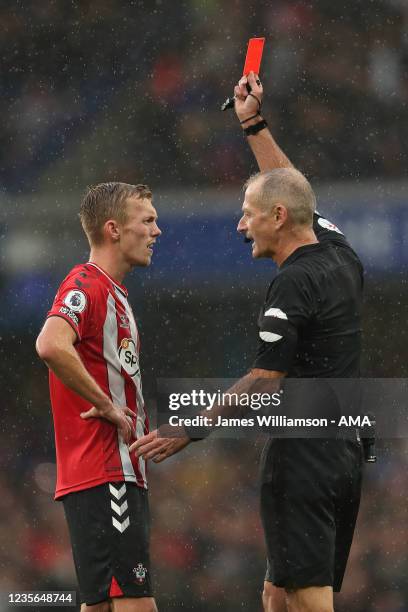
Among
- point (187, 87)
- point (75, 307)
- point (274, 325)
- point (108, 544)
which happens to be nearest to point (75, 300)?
point (75, 307)

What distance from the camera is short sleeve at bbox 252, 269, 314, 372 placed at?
2854 millimetres

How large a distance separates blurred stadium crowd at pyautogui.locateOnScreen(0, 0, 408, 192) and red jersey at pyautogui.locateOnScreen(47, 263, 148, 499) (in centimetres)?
310

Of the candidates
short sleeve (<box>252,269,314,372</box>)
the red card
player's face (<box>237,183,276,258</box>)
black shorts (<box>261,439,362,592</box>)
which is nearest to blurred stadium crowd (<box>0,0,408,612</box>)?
the red card

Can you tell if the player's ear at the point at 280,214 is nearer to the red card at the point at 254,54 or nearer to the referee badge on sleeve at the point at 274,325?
the referee badge on sleeve at the point at 274,325

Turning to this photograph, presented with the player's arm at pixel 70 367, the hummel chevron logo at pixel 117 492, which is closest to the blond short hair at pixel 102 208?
the player's arm at pixel 70 367

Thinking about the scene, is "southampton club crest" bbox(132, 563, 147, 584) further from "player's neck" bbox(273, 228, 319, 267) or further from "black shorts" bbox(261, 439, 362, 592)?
"player's neck" bbox(273, 228, 319, 267)

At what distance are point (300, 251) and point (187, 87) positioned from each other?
11.7 feet

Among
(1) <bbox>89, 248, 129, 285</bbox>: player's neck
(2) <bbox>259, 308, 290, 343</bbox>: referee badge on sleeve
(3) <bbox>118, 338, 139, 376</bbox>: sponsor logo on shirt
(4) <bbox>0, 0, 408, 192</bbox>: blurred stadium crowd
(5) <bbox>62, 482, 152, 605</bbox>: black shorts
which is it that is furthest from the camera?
(4) <bbox>0, 0, 408, 192</bbox>: blurred stadium crowd

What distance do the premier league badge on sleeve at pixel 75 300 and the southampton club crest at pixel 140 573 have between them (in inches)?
29.5

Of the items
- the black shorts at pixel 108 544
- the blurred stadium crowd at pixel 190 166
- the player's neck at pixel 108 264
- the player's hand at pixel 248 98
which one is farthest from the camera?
the blurred stadium crowd at pixel 190 166

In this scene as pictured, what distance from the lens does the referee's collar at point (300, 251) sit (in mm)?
3010

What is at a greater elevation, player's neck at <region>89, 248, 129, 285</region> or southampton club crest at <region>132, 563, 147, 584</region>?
Answer: player's neck at <region>89, 248, 129, 285</region>

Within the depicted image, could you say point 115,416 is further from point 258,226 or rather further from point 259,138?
point 259,138

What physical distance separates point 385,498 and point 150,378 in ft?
4.77
